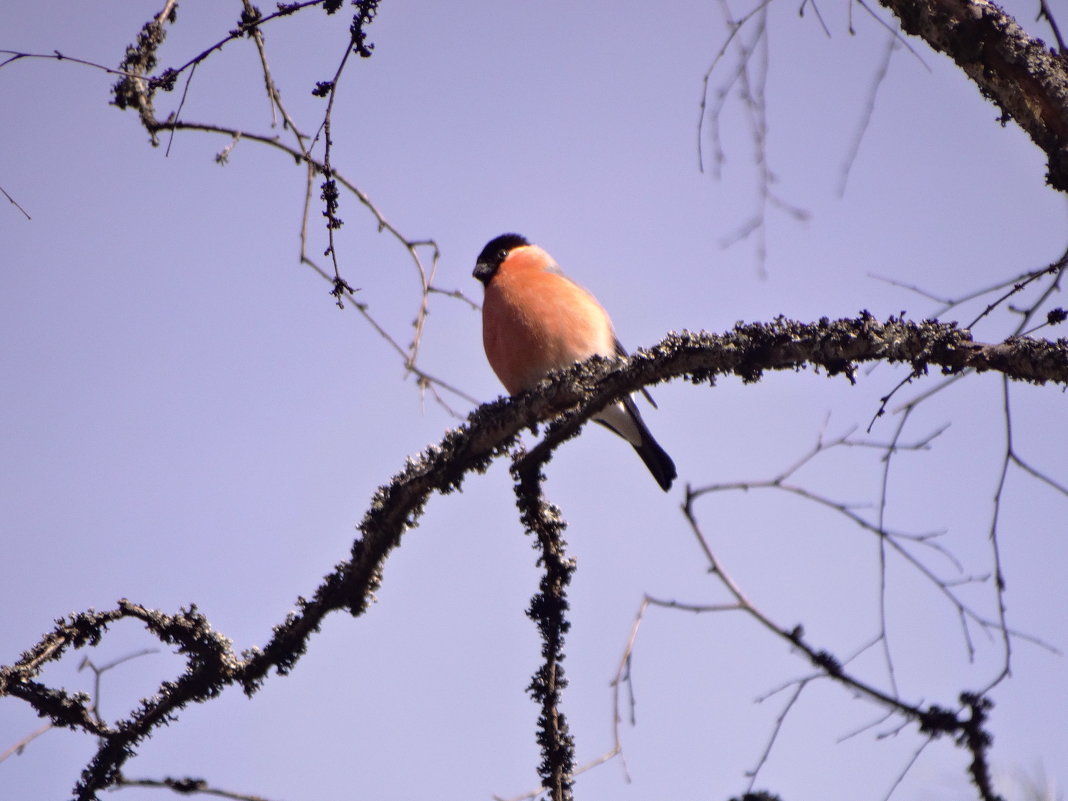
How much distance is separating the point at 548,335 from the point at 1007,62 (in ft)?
6.80

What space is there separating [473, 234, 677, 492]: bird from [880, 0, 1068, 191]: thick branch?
1849mm

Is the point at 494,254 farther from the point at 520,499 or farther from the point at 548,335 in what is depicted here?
the point at 520,499

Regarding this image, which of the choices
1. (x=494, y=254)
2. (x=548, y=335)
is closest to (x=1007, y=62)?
(x=548, y=335)

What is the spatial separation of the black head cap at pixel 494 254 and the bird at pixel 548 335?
1.09ft

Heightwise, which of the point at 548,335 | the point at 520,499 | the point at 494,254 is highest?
the point at 494,254

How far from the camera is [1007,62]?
66.1 inches

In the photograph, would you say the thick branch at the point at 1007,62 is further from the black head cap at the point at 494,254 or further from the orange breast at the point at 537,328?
the black head cap at the point at 494,254

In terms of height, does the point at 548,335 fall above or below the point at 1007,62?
above

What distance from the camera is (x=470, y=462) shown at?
2.07 meters

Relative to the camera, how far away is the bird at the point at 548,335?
356 centimetres

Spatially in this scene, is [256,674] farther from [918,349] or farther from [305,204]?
[918,349]

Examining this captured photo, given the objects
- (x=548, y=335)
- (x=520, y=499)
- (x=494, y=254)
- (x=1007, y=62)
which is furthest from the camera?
(x=494, y=254)

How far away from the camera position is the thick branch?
1.62 meters

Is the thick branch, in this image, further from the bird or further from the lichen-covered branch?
the bird
